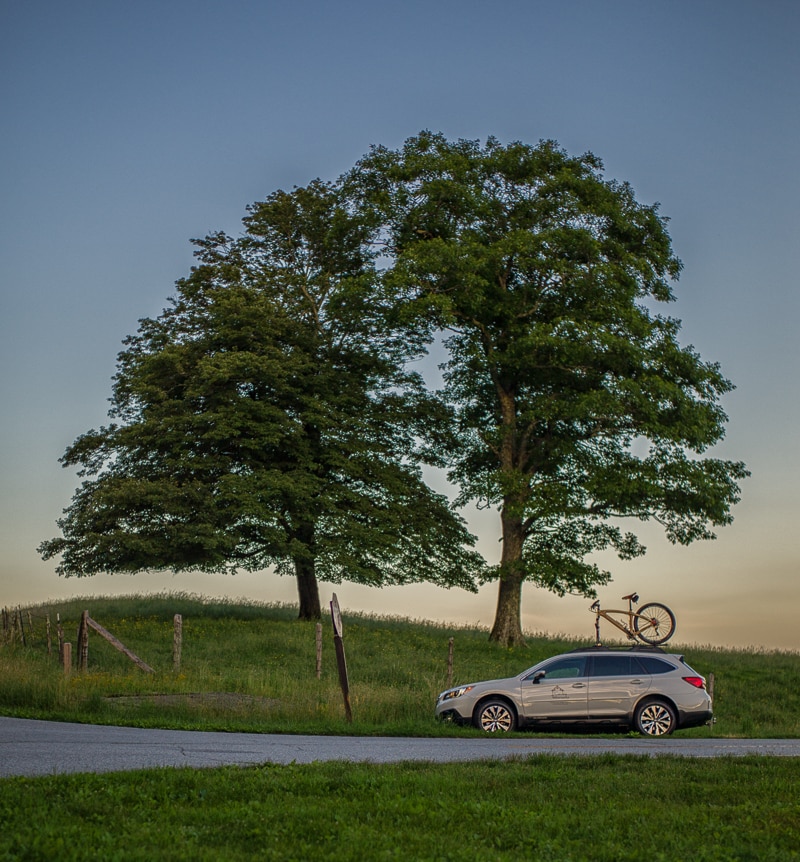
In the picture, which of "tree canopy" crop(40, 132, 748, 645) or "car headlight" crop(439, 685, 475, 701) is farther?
"tree canopy" crop(40, 132, 748, 645)

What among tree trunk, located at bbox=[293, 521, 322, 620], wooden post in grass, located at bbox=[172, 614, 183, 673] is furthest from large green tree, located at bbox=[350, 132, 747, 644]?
wooden post in grass, located at bbox=[172, 614, 183, 673]

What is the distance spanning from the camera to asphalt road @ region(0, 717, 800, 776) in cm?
1312

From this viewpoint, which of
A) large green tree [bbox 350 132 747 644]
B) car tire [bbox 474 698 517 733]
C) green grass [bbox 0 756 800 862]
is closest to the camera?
green grass [bbox 0 756 800 862]

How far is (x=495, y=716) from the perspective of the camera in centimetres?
2103

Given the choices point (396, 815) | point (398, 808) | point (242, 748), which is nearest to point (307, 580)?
point (242, 748)

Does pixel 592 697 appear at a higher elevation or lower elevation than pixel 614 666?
lower

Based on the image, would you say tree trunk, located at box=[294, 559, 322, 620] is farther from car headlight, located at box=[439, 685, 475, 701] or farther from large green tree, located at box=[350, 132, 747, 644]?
car headlight, located at box=[439, 685, 475, 701]

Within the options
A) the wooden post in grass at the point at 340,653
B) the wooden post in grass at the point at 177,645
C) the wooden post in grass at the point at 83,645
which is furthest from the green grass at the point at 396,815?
the wooden post in grass at the point at 83,645

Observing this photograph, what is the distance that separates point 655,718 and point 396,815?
1267 centimetres

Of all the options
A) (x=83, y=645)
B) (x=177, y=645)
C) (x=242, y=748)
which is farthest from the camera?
(x=177, y=645)

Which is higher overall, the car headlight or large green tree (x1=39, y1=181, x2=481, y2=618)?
large green tree (x1=39, y1=181, x2=481, y2=618)

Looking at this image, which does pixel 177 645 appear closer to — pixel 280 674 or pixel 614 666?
pixel 280 674

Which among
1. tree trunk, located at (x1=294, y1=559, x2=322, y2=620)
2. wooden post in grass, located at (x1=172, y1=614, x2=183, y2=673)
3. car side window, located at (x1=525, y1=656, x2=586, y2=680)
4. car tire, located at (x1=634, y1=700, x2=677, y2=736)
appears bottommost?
car tire, located at (x1=634, y1=700, x2=677, y2=736)

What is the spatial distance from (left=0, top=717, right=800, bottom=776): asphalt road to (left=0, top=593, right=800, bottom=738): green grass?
1.97 m
